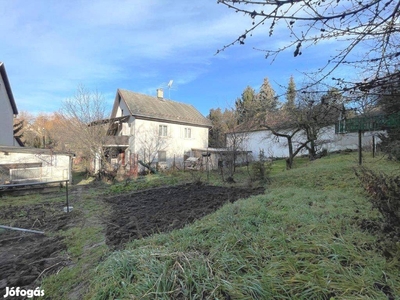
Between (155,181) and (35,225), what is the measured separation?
24.6ft

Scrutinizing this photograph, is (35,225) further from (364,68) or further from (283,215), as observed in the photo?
(364,68)

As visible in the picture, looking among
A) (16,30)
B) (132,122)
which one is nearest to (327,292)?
(16,30)

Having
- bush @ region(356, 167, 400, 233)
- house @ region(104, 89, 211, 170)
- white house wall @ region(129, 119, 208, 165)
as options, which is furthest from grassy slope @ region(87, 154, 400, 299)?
white house wall @ region(129, 119, 208, 165)

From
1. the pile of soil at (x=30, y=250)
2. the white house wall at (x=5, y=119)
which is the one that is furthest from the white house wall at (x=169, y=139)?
the pile of soil at (x=30, y=250)

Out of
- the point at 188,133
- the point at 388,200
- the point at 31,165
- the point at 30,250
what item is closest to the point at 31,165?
the point at 31,165

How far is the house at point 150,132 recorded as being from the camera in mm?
19312

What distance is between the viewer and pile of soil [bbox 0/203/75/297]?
9.02 feet

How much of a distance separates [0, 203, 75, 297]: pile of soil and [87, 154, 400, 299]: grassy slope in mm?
1010

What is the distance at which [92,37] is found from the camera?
7.35 meters

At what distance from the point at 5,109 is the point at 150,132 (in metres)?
11.4

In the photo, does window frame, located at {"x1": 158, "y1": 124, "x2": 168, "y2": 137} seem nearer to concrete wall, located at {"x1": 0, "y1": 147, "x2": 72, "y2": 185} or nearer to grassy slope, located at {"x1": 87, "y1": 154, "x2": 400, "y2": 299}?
concrete wall, located at {"x1": 0, "y1": 147, "x2": 72, "y2": 185}

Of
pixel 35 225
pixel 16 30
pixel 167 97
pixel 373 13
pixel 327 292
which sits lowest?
pixel 35 225

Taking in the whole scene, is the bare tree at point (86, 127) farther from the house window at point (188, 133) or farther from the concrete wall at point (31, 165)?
the house window at point (188, 133)

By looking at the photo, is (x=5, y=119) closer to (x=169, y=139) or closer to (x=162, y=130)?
(x=162, y=130)
